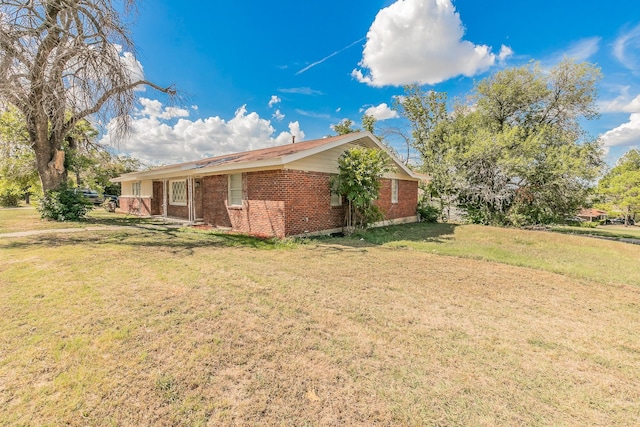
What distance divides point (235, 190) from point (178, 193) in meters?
5.45

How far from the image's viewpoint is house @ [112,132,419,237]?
9.09 metres

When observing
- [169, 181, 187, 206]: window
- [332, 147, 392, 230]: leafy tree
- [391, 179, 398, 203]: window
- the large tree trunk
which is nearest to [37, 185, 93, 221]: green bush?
the large tree trunk

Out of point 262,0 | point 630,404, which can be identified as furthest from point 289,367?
point 262,0

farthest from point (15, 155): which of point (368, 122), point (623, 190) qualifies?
point (623, 190)

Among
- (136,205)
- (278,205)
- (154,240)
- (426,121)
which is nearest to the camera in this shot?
(154,240)

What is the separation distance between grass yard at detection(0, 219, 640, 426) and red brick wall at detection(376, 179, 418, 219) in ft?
25.0

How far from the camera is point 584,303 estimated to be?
4473mm

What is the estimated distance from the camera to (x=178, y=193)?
565 inches

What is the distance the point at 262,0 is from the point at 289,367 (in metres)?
13.9

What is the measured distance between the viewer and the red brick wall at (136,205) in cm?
1661

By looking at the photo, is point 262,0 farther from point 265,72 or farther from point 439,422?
point 439,422

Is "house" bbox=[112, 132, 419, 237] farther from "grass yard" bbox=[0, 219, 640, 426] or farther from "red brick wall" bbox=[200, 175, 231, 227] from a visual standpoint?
"grass yard" bbox=[0, 219, 640, 426]

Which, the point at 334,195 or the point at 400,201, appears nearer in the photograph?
the point at 334,195

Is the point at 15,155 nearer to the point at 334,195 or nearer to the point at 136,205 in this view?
the point at 136,205
